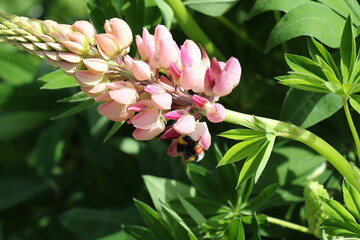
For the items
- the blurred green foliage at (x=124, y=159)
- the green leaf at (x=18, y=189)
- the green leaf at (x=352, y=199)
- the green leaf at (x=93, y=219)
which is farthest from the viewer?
the green leaf at (x=18, y=189)

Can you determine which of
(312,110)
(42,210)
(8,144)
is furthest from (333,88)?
(8,144)

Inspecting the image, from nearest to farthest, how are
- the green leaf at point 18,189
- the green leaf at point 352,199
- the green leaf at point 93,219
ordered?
the green leaf at point 352,199
the green leaf at point 93,219
the green leaf at point 18,189

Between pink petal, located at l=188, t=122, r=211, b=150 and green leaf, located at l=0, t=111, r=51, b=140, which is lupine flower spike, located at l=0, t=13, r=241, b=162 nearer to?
pink petal, located at l=188, t=122, r=211, b=150

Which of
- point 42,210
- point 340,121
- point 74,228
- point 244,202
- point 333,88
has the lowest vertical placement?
point 42,210

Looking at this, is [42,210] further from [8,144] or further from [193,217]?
[193,217]

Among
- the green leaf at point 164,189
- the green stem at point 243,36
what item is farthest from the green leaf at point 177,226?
the green stem at point 243,36

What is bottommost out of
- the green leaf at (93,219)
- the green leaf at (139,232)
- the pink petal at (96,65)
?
the green leaf at (93,219)

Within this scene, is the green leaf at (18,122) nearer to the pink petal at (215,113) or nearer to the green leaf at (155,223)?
the green leaf at (155,223)
